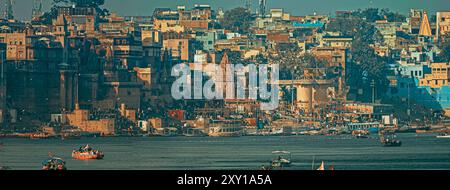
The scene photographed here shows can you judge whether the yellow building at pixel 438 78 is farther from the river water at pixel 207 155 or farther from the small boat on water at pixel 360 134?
the river water at pixel 207 155

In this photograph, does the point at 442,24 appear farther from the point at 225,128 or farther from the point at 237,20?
the point at 225,128

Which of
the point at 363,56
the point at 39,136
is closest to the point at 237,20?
the point at 363,56

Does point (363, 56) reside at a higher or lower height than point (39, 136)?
higher

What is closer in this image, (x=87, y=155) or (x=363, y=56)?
(x=87, y=155)

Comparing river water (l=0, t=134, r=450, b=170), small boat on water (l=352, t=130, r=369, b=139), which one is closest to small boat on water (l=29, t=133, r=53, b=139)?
river water (l=0, t=134, r=450, b=170)

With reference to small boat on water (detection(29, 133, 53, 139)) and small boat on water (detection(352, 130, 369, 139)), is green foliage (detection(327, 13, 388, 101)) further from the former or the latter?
small boat on water (detection(29, 133, 53, 139))
